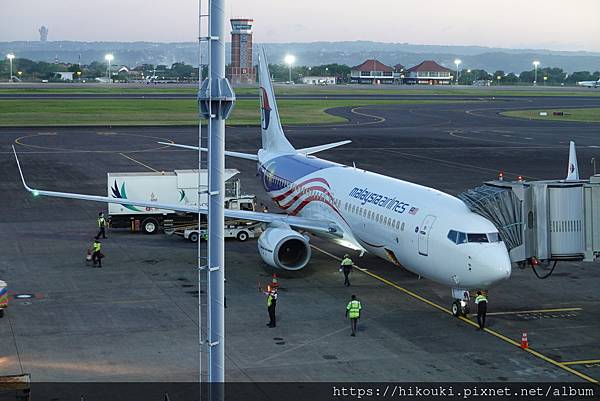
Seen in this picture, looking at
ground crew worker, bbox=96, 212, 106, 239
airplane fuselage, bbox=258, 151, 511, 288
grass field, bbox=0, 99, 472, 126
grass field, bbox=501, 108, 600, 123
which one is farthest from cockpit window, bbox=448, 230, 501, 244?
grass field, bbox=501, 108, 600, 123

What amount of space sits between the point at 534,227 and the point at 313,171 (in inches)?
603

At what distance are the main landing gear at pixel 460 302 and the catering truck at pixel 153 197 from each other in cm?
2182

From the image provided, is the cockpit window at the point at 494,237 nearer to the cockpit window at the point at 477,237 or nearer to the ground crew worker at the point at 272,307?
the cockpit window at the point at 477,237

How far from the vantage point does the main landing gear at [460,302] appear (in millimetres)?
34656

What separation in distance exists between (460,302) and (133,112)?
119426mm

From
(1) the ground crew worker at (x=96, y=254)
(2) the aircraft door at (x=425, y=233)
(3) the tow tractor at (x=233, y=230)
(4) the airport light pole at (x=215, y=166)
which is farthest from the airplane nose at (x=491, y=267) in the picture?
(3) the tow tractor at (x=233, y=230)

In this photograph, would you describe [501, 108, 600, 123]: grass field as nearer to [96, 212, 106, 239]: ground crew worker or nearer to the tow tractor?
the tow tractor

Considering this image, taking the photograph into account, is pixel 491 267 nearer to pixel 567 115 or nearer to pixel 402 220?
pixel 402 220

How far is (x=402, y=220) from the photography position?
37.1 m

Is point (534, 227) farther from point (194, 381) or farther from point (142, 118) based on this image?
point (142, 118)

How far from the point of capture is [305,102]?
186m

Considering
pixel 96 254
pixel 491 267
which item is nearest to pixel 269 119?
pixel 96 254

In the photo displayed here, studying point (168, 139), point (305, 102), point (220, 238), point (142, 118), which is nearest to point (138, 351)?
point (220, 238)

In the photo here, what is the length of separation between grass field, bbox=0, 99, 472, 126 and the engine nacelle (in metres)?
86.7
